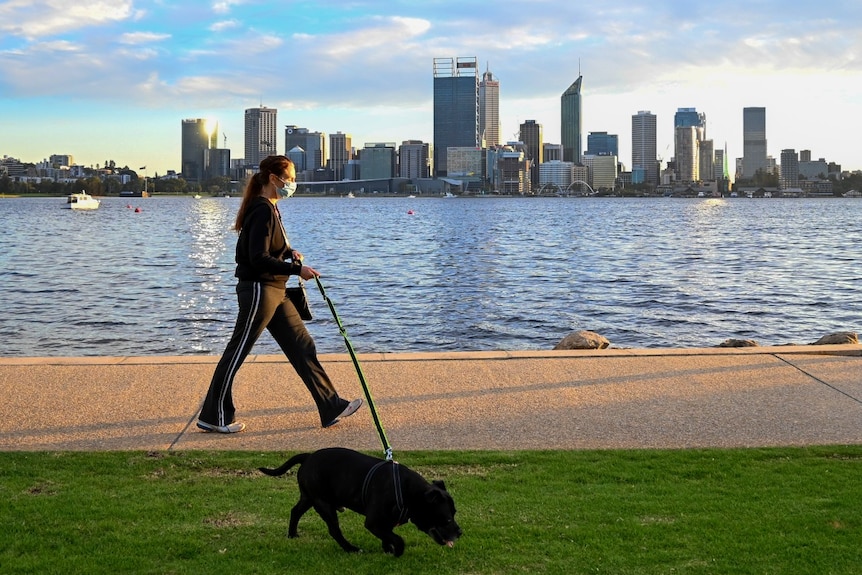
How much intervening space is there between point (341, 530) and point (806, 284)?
26.6m

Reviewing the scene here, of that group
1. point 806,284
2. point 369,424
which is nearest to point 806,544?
point 369,424

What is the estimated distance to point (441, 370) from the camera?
876cm

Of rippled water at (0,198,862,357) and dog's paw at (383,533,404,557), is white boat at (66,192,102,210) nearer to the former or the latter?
rippled water at (0,198,862,357)

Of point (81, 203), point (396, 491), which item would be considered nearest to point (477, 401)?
point (396, 491)

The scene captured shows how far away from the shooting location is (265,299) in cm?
664

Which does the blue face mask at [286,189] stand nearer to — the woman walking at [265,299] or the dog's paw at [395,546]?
the woman walking at [265,299]

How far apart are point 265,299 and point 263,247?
377 mm

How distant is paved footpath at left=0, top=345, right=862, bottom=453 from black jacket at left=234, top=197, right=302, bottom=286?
3.60 ft

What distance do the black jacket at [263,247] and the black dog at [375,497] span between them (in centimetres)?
210

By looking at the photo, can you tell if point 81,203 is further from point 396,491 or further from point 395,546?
point 396,491

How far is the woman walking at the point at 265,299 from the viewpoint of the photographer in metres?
6.50

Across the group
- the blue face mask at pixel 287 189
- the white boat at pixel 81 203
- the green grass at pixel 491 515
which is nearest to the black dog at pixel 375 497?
the green grass at pixel 491 515

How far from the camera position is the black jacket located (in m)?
6.48

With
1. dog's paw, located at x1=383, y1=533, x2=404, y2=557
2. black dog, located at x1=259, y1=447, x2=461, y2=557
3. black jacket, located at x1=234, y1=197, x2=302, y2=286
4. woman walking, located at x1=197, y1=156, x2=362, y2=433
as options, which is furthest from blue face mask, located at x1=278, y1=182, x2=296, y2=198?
dog's paw, located at x1=383, y1=533, x2=404, y2=557
